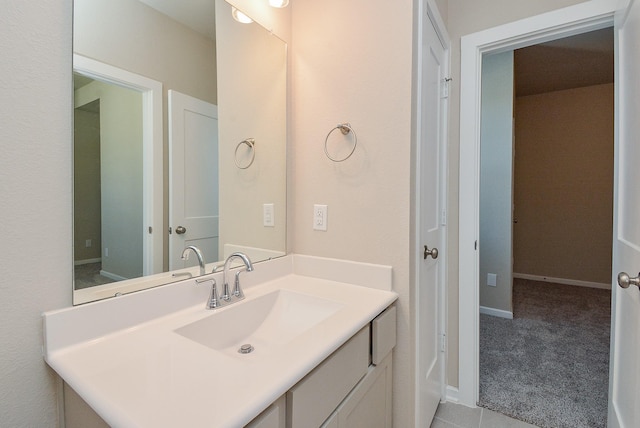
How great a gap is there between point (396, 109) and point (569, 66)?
3.41 meters

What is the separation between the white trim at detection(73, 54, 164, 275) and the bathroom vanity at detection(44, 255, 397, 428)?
143 millimetres

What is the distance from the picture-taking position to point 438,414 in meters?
1.68

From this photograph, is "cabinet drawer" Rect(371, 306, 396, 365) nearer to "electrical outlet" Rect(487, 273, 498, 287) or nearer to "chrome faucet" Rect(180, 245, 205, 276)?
"chrome faucet" Rect(180, 245, 205, 276)

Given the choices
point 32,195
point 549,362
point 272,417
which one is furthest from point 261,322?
point 549,362

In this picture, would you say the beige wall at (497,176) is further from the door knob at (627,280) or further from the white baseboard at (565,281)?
the door knob at (627,280)

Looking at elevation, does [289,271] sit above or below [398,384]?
above

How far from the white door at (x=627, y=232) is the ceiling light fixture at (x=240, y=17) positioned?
4.86ft

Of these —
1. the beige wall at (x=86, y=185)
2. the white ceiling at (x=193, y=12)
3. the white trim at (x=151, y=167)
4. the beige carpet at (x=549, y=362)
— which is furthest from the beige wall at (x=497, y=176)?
the beige wall at (x=86, y=185)

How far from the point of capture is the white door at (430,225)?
4.35ft

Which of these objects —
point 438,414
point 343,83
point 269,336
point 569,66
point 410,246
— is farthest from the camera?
point 569,66

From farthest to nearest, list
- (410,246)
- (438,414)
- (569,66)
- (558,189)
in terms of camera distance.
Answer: (558,189)
(569,66)
(438,414)
(410,246)

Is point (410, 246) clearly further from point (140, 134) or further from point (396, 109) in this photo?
point (140, 134)

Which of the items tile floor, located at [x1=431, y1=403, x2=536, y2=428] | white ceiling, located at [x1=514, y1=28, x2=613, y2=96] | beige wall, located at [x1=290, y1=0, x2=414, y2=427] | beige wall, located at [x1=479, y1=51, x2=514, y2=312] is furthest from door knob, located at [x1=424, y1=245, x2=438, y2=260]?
white ceiling, located at [x1=514, y1=28, x2=613, y2=96]

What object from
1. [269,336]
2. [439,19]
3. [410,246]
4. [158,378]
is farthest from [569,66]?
[158,378]
